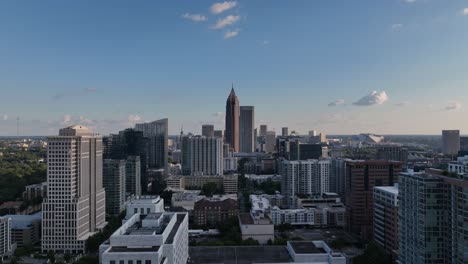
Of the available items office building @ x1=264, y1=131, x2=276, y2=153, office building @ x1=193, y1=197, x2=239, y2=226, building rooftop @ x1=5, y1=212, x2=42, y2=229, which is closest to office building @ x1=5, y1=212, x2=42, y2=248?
building rooftop @ x1=5, y1=212, x2=42, y2=229

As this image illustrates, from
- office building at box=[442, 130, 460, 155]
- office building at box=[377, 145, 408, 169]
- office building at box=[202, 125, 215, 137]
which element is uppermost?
office building at box=[202, 125, 215, 137]

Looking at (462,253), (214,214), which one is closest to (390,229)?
(462,253)

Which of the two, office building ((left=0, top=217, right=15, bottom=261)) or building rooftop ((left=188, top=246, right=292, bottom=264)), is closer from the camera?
building rooftop ((left=188, top=246, right=292, bottom=264))

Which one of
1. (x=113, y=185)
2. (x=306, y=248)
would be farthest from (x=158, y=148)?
(x=306, y=248)

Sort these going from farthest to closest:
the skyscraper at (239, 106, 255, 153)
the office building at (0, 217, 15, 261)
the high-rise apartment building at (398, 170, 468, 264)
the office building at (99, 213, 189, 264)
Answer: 1. the skyscraper at (239, 106, 255, 153)
2. the office building at (0, 217, 15, 261)
3. the high-rise apartment building at (398, 170, 468, 264)
4. the office building at (99, 213, 189, 264)

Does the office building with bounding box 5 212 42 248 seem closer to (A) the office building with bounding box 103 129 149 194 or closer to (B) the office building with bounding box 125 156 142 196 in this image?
(B) the office building with bounding box 125 156 142 196

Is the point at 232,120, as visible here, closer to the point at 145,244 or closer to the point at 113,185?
the point at 113,185

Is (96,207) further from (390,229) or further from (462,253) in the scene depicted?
(462,253)
